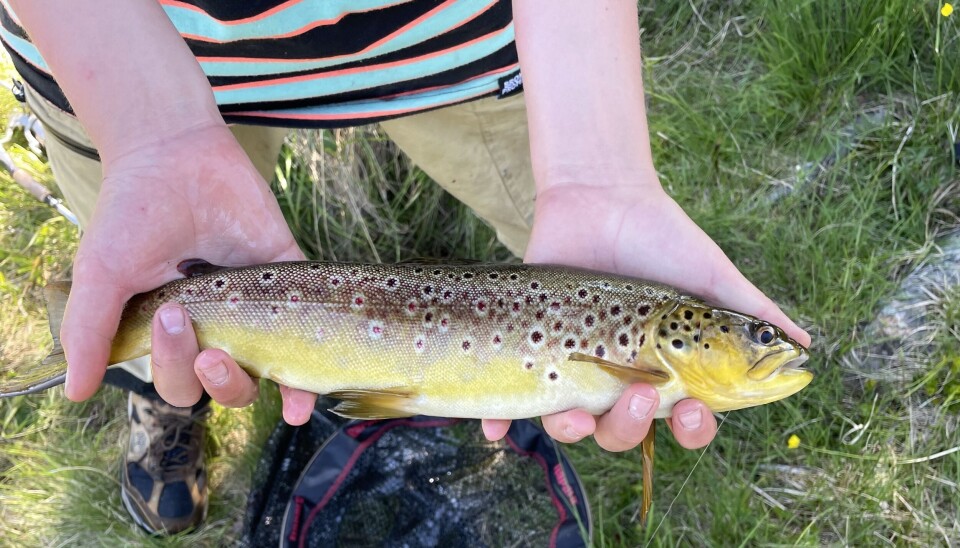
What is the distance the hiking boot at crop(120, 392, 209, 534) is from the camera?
2.95 meters

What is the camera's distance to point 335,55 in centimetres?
183

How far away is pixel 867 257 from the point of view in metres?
2.94

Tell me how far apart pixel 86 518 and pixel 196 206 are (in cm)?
207

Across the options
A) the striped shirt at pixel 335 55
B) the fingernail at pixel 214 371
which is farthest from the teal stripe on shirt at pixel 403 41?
the fingernail at pixel 214 371

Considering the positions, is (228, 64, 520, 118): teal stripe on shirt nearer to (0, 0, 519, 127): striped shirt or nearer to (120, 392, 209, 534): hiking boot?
(0, 0, 519, 127): striped shirt

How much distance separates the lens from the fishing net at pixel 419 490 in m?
2.68

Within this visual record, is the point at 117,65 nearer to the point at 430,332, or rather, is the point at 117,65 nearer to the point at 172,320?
the point at 172,320

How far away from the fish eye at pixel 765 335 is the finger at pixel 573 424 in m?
0.51

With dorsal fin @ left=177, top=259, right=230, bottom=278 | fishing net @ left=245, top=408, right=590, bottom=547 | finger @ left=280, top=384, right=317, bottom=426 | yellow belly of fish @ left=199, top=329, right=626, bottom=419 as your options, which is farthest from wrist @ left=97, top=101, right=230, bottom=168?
fishing net @ left=245, top=408, right=590, bottom=547

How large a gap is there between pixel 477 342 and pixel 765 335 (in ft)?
2.64

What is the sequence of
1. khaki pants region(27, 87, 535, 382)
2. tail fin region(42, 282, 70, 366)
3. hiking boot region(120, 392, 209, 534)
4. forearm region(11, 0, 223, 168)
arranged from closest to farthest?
forearm region(11, 0, 223, 168), tail fin region(42, 282, 70, 366), khaki pants region(27, 87, 535, 382), hiking boot region(120, 392, 209, 534)

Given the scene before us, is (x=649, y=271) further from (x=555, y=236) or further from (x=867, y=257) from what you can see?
(x=867, y=257)

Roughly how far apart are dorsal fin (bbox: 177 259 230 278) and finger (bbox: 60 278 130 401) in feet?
0.65

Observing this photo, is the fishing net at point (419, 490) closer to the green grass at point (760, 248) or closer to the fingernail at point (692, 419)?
the green grass at point (760, 248)
